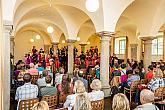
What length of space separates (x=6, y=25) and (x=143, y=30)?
6.27 metres

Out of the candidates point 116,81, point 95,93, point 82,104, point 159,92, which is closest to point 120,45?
point 116,81

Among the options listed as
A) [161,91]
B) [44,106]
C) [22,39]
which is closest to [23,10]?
[161,91]

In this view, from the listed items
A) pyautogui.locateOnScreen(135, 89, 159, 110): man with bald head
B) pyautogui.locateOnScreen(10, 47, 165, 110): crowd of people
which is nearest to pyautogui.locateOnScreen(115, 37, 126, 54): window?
pyautogui.locateOnScreen(10, 47, 165, 110): crowd of people

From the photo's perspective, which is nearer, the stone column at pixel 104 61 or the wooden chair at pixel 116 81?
the wooden chair at pixel 116 81

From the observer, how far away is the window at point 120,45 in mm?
19556

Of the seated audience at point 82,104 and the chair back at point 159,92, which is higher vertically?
the seated audience at point 82,104

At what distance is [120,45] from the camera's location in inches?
794

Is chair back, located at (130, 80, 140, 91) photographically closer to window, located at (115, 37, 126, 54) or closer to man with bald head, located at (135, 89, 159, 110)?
man with bald head, located at (135, 89, 159, 110)

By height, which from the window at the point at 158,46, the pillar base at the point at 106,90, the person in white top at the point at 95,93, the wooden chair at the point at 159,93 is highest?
the window at the point at 158,46

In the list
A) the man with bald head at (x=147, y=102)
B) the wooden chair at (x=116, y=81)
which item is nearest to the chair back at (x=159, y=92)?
the wooden chair at (x=116, y=81)

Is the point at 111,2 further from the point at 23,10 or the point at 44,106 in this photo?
the point at 44,106

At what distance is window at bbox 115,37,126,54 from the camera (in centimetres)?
1956

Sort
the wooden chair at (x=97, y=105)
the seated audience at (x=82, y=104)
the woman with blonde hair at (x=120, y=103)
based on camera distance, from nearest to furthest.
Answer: the woman with blonde hair at (x=120, y=103) < the seated audience at (x=82, y=104) < the wooden chair at (x=97, y=105)

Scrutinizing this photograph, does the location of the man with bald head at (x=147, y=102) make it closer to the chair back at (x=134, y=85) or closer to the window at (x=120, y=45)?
the chair back at (x=134, y=85)
